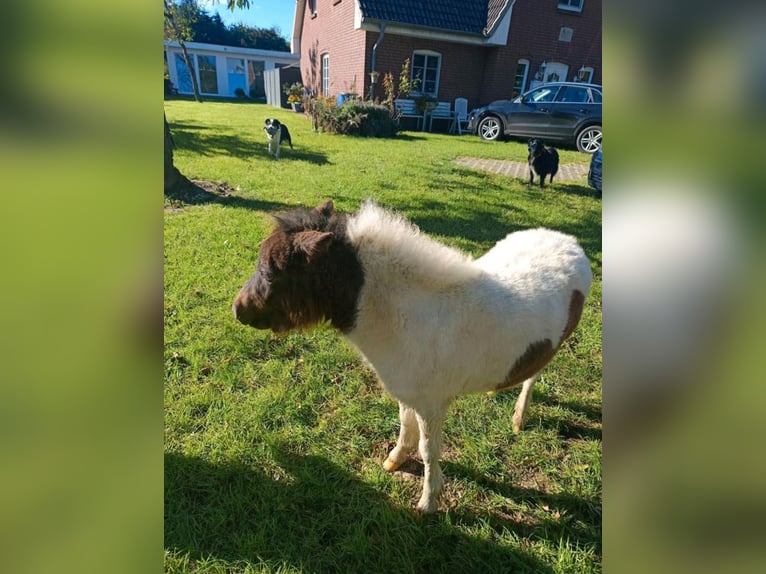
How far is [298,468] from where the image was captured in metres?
2.84

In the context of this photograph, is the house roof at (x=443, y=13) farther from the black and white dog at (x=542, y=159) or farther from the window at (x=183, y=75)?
the window at (x=183, y=75)

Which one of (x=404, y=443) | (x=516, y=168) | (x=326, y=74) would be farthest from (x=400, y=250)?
(x=326, y=74)

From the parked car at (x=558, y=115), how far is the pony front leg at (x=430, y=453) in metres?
13.7

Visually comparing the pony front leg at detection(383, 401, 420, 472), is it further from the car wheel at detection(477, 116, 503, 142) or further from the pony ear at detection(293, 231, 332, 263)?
the car wheel at detection(477, 116, 503, 142)

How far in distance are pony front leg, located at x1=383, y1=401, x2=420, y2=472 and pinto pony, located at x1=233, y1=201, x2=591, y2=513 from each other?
12.2 inches

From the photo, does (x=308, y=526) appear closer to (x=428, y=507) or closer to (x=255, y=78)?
(x=428, y=507)

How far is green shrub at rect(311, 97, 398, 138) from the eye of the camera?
48.8 feet

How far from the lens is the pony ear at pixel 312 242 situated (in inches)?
79.9

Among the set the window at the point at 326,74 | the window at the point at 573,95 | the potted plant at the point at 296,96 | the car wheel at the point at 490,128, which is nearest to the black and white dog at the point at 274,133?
the car wheel at the point at 490,128

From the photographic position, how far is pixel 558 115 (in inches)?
541

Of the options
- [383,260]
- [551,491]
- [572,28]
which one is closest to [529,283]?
[383,260]

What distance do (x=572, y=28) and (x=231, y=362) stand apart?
22.5 meters

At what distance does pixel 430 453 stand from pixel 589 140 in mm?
14183
